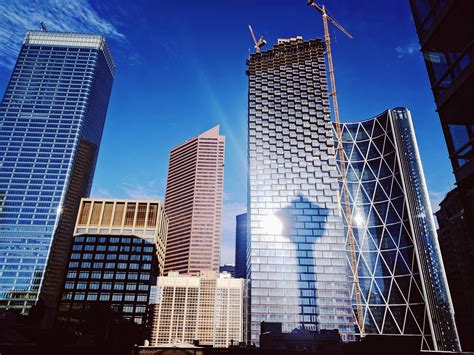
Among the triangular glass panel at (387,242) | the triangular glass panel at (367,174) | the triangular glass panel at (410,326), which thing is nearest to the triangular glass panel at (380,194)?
the triangular glass panel at (367,174)

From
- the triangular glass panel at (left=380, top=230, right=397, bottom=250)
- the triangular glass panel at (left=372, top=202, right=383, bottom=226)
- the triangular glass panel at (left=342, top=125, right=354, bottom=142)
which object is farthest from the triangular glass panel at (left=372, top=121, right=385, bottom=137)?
the triangular glass panel at (left=380, top=230, right=397, bottom=250)

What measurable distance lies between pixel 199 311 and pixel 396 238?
11034 centimetres

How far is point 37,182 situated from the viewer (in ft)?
571

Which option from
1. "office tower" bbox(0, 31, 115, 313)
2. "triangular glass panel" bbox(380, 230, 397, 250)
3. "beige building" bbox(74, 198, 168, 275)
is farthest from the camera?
"office tower" bbox(0, 31, 115, 313)

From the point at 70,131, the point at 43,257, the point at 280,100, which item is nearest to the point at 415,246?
the point at 280,100

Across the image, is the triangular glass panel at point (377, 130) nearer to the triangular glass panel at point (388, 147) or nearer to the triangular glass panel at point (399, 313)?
the triangular glass panel at point (388, 147)

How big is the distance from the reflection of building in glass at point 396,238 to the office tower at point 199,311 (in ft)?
276

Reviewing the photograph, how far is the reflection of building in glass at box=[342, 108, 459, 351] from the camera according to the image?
10150 centimetres

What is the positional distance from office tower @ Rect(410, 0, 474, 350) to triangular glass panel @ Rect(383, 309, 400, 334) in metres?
113

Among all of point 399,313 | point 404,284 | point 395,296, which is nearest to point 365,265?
point 395,296

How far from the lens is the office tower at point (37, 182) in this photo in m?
162

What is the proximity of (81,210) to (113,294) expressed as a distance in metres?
43.7

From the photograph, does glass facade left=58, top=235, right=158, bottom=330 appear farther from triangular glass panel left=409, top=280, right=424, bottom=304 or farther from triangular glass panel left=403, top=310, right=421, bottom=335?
triangular glass panel left=409, top=280, right=424, bottom=304

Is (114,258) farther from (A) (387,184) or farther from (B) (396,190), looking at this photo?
(B) (396,190)
